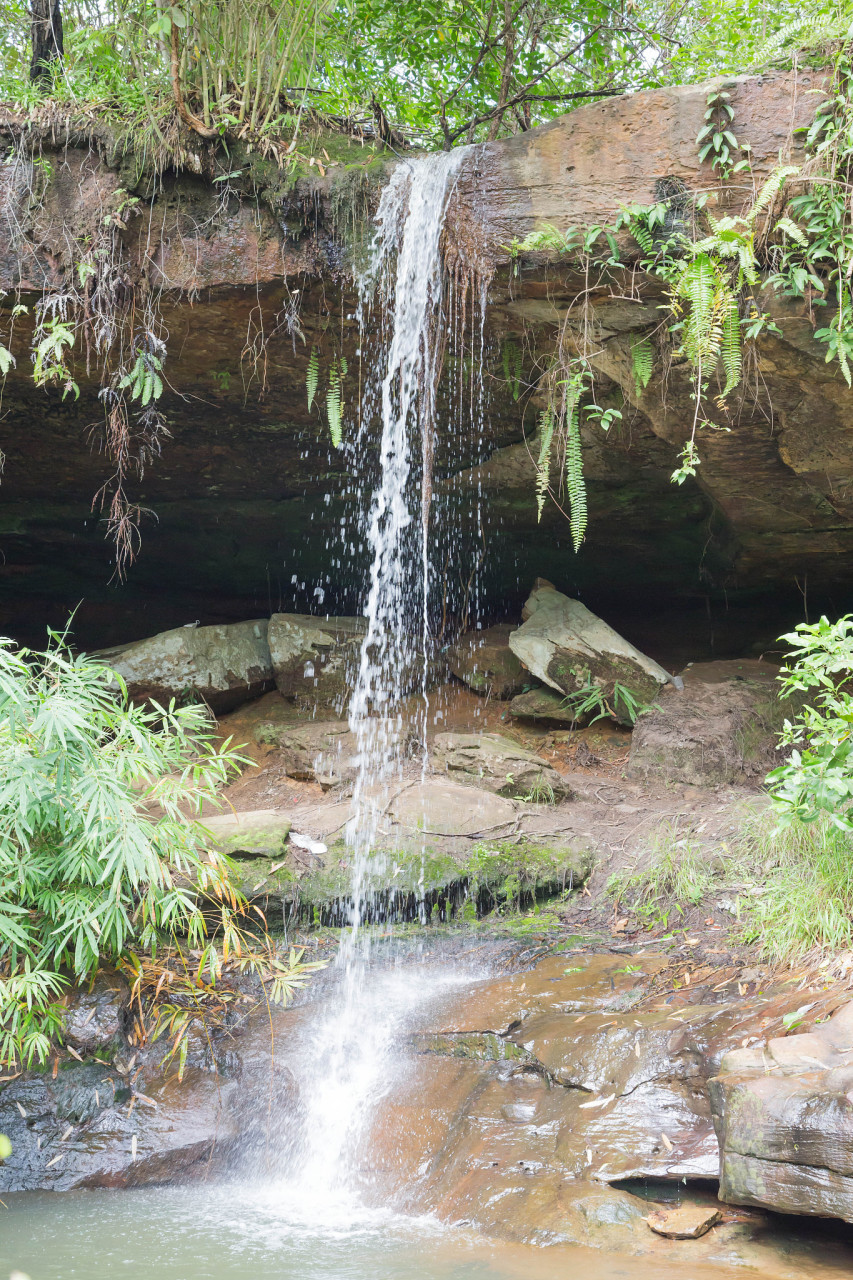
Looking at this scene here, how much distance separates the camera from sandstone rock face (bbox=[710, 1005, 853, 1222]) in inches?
96.7

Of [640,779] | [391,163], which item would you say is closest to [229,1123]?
[640,779]

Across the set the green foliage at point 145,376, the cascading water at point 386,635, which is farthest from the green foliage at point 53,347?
the cascading water at point 386,635

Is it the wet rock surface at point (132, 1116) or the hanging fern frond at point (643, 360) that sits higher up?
the hanging fern frond at point (643, 360)

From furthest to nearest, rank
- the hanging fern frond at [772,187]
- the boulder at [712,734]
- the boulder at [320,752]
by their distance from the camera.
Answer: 1. the boulder at [320,752]
2. the boulder at [712,734]
3. the hanging fern frond at [772,187]

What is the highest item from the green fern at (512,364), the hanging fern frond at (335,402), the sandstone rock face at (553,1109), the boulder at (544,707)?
the green fern at (512,364)

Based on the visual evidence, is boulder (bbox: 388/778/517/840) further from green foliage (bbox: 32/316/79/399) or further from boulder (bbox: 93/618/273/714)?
green foliage (bbox: 32/316/79/399)

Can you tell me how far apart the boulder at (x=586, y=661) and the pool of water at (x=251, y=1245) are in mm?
4669

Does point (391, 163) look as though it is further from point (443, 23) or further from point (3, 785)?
point (3, 785)

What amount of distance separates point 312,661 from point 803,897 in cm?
495

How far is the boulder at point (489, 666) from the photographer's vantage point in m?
7.75

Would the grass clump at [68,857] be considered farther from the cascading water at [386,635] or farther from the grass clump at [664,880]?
the grass clump at [664,880]

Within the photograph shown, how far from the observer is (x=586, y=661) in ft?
23.9

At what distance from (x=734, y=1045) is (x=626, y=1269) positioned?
0.90 meters

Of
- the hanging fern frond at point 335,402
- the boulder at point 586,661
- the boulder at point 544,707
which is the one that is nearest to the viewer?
the hanging fern frond at point 335,402
